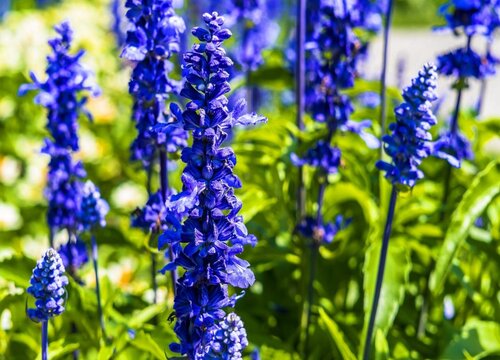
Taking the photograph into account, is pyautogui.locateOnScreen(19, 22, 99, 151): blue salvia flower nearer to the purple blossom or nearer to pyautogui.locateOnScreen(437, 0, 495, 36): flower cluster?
the purple blossom

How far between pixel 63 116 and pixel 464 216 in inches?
64.8

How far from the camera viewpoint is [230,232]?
6.14ft

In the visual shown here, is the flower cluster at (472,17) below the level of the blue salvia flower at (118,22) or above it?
above

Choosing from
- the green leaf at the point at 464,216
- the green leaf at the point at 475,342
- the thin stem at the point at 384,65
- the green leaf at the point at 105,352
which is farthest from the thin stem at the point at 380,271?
the green leaf at the point at 105,352

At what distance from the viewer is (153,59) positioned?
2.55 meters

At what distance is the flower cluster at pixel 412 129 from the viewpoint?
2.18 m

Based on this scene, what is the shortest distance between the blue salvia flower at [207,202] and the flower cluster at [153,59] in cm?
60

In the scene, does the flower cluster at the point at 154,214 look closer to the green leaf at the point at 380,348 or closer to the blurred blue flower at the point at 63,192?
the blurred blue flower at the point at 63,192

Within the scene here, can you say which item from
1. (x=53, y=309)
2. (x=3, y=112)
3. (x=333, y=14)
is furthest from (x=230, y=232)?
(x=3, y=112)

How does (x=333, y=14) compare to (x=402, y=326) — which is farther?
(x=402, y=326)

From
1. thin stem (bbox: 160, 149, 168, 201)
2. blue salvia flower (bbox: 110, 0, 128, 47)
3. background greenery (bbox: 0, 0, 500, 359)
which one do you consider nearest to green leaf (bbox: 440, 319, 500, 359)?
background greenery (bbox: 0, 0, 500, 359)

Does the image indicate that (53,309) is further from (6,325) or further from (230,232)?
(6,325)

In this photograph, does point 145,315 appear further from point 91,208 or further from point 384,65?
point 384,65

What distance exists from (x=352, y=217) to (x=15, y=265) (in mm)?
1698
